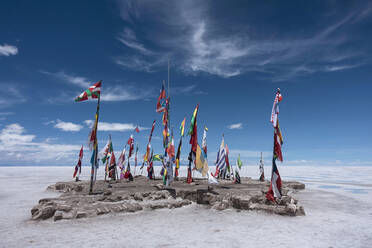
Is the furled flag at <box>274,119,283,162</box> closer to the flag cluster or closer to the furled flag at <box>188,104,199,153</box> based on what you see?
the flag cluster

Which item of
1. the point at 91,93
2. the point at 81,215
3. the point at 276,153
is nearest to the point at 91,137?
the point at 91,93

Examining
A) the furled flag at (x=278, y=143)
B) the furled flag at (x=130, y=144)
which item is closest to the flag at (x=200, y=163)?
the furled flag at (x=278, y=143)

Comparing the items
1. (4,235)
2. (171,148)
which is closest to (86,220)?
(4,235)

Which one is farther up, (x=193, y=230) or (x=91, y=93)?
(x=91, y=93)

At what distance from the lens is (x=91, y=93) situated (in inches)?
722

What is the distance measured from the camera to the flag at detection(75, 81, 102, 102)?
17.6 meters

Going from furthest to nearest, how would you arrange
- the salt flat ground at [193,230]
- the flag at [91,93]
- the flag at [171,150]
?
the flag at [171,150], the flag at [91,93], the salt flat ground at [193,230]

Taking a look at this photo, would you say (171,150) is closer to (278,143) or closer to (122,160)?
(278,143)

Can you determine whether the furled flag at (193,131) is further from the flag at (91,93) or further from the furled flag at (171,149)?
the flag at (91,93)

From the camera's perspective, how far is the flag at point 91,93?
57.9 ft

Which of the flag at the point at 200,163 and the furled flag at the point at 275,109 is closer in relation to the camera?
the furled flag at the point at 275,109

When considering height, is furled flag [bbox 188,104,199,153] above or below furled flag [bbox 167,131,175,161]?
above

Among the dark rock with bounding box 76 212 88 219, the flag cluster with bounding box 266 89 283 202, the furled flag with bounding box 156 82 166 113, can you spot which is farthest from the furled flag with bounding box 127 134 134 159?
the flag cluster with bounding box 266 89 283 202

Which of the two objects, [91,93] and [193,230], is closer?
[193,230]
